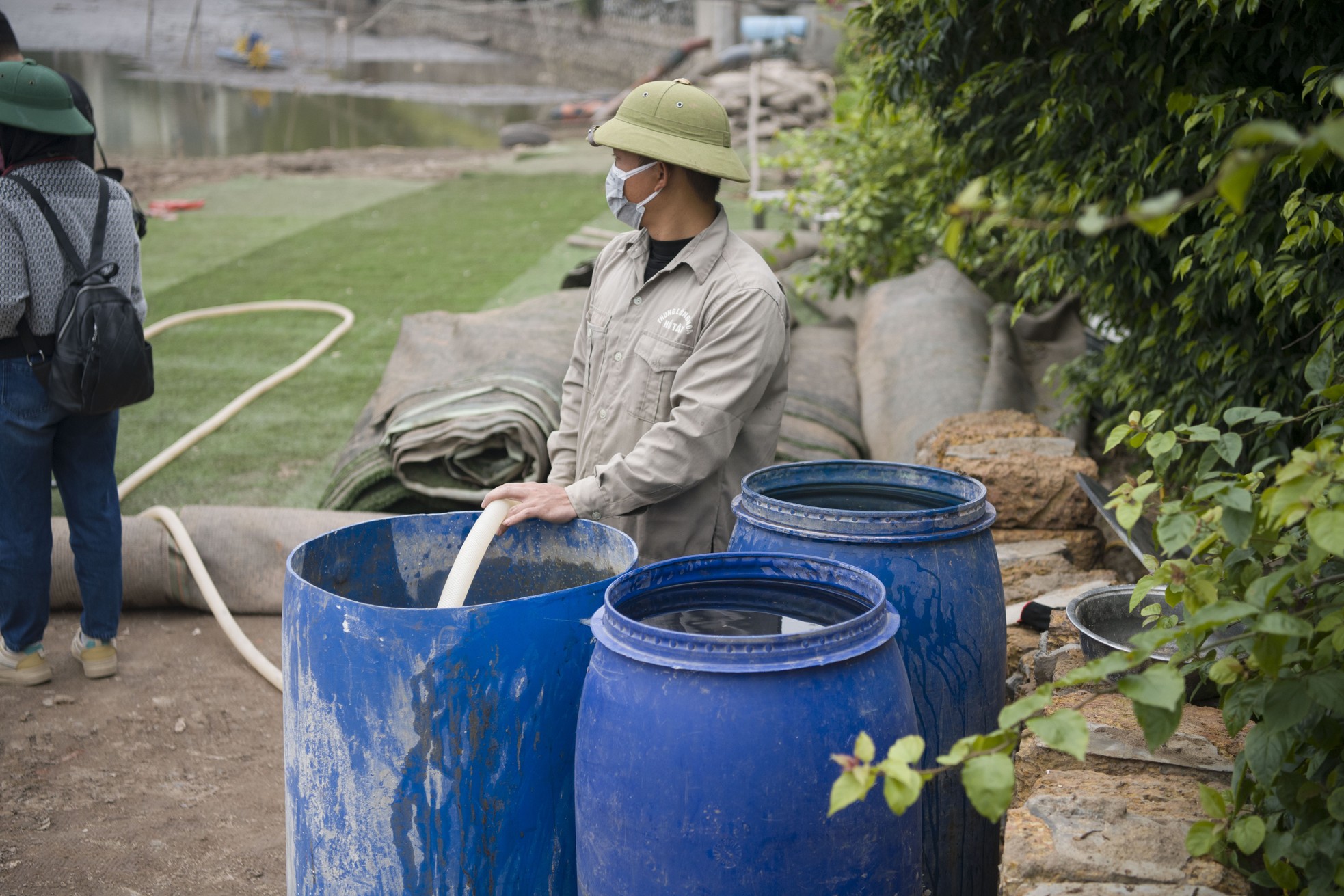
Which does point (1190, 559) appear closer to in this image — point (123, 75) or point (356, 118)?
point (356, 118)

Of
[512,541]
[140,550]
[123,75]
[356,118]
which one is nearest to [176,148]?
[356,118]

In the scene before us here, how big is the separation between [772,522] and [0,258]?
2.69 m

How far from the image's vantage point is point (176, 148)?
19.5m

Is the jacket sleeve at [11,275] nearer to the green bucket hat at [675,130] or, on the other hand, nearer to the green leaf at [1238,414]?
the green bucket hat at [675,130]

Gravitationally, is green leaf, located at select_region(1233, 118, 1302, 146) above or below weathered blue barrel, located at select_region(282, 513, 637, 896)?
above

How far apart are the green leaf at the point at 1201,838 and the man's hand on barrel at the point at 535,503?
134 cm

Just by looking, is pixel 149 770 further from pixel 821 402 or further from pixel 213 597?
pixel 821 402

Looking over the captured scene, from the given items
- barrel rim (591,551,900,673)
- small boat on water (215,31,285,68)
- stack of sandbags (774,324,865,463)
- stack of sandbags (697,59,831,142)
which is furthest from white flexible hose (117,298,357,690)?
small boat on water (215,31,285,68)

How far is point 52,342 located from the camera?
372 cm

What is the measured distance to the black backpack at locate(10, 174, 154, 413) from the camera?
12.0ft

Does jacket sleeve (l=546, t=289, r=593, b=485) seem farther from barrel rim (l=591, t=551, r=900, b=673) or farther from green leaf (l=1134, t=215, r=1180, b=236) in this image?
green leaf (l=1134, t=215, r=1180, b=236)

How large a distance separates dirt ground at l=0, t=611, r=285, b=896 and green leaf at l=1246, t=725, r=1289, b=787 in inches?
96.1

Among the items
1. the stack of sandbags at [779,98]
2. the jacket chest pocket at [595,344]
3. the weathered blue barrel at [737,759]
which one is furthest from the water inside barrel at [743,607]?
the stack of sandbags at [779,98]

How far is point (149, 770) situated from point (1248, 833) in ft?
10.5
